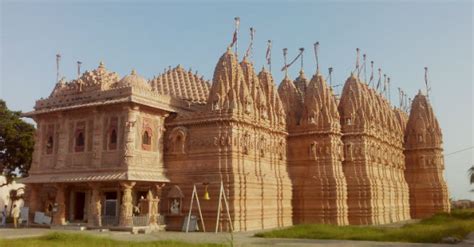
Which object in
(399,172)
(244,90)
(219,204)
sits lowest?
(219,204)

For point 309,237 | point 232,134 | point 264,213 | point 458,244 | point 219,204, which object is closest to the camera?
point 458,244

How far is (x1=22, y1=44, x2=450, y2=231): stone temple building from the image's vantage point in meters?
32.0

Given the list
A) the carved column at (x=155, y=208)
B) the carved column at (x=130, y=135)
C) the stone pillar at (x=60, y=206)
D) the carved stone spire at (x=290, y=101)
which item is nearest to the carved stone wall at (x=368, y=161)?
the carved stone spire at (x=290, y=101)

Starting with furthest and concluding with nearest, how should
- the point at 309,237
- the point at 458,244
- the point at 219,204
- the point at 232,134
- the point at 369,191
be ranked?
the point at 369,191, the point at 232,134, the point at 219,204, the point at 309,237, the point at 458,244

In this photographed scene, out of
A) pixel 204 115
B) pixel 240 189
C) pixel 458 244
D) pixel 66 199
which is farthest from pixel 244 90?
pixel 458 244

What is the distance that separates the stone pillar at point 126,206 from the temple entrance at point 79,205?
589 cm

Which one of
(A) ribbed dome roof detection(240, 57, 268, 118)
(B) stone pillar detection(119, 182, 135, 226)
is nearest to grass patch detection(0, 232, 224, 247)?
(B) stone pillar detection(119, 182, 135, 226)

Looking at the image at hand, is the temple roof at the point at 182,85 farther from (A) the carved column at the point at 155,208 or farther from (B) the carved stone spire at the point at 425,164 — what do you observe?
(B) the carved stone spire at the point at 425,164

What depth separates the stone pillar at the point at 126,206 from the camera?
1192 inches

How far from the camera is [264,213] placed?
35.1 m

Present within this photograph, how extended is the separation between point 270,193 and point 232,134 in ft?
22.1

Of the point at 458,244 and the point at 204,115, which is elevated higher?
the point at 204,115

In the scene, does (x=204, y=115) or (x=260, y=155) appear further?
(x=260, y=155)

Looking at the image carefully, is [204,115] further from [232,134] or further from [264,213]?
[264,213]
